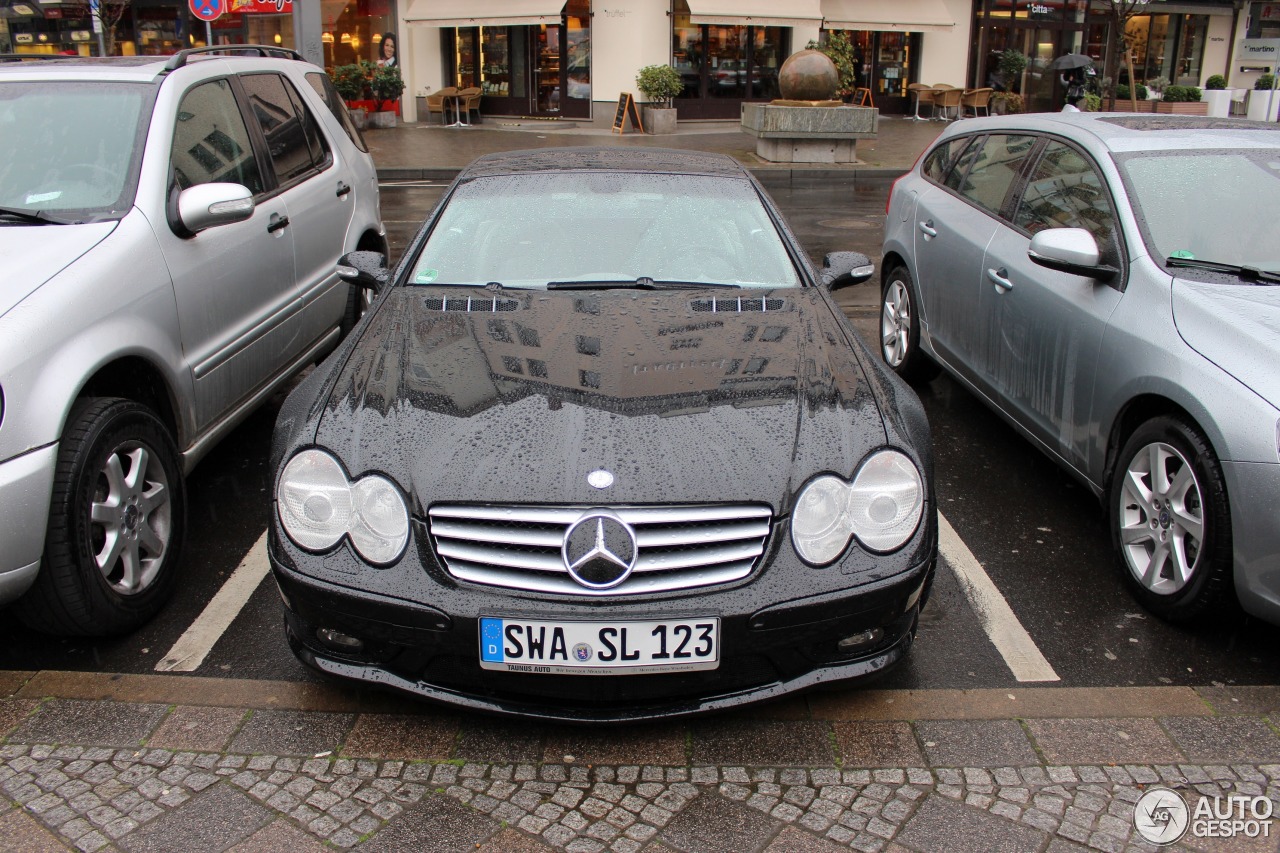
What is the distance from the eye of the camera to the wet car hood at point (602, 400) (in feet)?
9.36

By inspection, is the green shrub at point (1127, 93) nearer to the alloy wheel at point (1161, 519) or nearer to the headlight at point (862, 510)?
the alloy wheel at point (1161, 519)

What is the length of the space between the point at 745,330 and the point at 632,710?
1.31 meters

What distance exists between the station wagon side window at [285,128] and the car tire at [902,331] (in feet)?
10.4

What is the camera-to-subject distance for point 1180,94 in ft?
88.0

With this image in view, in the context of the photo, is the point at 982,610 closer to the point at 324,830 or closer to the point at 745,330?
the point at 745,330

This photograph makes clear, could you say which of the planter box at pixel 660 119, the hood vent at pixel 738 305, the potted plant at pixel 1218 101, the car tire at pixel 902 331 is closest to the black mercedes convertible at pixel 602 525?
the hood vent at pixel 738 305

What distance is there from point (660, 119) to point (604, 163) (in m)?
18.5

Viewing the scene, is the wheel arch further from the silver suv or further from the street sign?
the street sign

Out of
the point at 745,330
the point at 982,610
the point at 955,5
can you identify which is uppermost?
the point at 955,5

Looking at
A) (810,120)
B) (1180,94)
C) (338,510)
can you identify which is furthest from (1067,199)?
(1180,94)

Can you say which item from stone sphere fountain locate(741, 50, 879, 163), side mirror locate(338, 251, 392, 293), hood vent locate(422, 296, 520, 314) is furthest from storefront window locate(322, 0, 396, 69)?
hood vent locate(422, 296, 520, 314)

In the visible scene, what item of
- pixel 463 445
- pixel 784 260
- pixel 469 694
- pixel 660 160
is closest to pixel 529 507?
pixel 463 445

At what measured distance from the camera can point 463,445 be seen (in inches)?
116

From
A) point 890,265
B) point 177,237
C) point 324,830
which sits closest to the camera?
point 324,830
